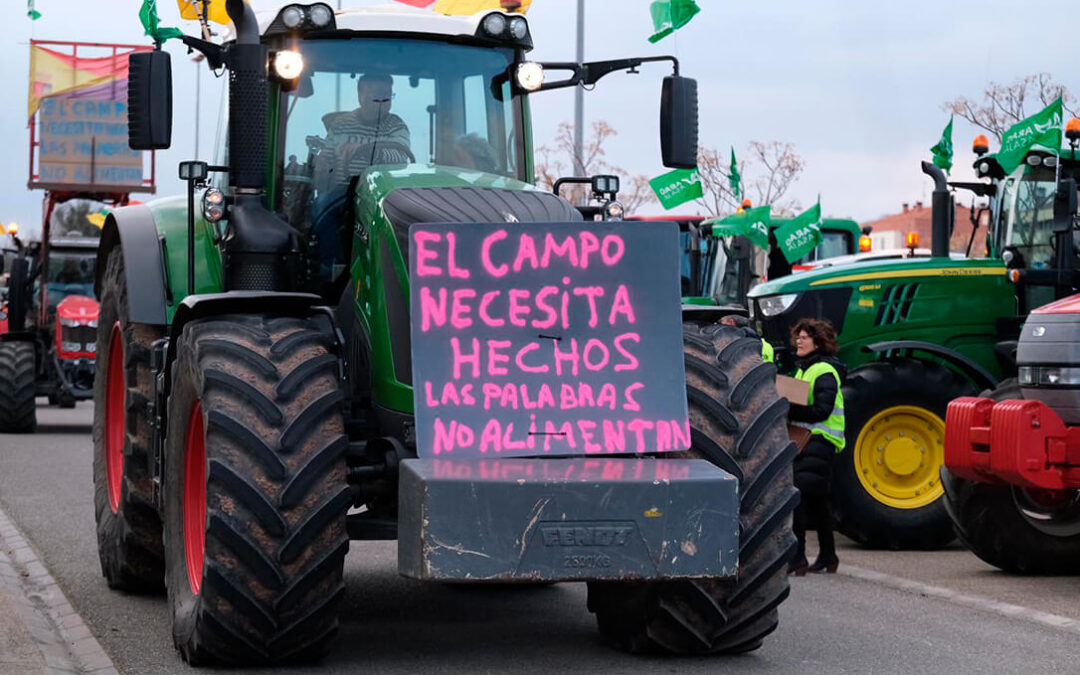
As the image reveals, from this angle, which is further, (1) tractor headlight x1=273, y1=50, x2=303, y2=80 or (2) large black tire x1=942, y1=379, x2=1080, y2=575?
(2) large black tire x1=942, y1=379, x2=1080, y2=575

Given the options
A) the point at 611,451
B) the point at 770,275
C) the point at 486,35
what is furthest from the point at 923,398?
the point at 770,275

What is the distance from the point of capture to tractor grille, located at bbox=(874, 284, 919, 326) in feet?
46.5

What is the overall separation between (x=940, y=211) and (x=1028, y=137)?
884mm

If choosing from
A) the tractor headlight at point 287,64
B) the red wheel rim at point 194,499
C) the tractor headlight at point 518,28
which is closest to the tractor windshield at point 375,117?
the tractor headlight at point 287,64

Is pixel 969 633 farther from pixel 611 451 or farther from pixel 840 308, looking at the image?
pixel 840 308

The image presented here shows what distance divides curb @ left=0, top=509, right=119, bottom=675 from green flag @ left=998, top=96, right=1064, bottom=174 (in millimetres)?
7865

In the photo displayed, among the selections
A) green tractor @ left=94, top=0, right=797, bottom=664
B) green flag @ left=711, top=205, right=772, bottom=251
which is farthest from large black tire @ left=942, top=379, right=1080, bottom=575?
green flag @ left=711, top=205, right=772, bottom=251

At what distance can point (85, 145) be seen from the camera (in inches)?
1112

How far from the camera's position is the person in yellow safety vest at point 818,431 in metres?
11.5

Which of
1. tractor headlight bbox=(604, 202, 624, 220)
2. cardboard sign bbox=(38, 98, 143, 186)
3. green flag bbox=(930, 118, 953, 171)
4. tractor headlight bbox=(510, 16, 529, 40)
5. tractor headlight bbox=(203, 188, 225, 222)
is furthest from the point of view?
cardboard sign bbox=(38, 98, 143, 186)

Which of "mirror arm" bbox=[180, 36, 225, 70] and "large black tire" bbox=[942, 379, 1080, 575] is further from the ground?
"mirror arm" bbox=[180, 36, 225, 70]

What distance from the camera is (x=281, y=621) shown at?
708 centimetres

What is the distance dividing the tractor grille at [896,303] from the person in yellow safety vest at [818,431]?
2427 mm

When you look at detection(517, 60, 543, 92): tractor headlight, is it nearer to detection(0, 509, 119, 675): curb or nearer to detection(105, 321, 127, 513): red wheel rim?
detection(105, 321, 127, 513): red wheel rim
